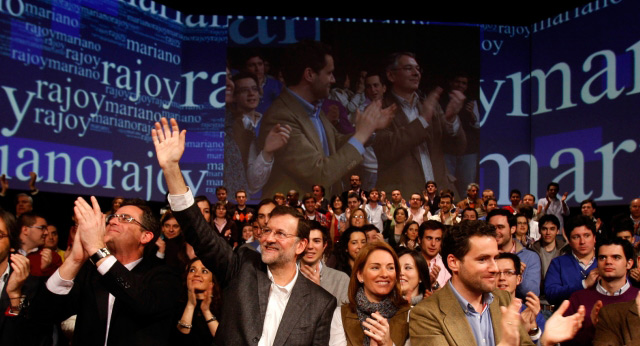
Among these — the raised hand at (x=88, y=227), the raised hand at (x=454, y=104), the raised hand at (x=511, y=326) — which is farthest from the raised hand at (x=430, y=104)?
the raised hand at (x=88, y=227)

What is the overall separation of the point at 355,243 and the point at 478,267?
8.97ft

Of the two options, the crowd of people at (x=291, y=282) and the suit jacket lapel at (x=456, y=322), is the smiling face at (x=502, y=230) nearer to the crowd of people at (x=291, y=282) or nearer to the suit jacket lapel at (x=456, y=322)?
the crowd of people at (x=291, y=282)

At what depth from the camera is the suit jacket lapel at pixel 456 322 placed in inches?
124

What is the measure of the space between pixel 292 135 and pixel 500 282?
9.73 m

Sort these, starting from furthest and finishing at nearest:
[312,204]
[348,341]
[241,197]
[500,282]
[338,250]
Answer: [241,197] < [312,204] < [338,250] < [500,282] < [348,341]

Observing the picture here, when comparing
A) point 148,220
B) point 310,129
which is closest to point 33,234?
point 148,220

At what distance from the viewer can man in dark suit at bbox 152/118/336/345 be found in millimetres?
3105

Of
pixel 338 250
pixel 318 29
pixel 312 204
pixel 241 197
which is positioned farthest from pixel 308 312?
pixel 318 29

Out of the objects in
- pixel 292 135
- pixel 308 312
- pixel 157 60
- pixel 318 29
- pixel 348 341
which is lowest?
pixel 348 341

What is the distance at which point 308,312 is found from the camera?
317 cm

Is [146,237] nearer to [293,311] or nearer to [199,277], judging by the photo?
[199,277]

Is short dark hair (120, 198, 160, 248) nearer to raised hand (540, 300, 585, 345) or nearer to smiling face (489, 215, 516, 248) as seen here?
raised hand (540, 300, 585, 345)

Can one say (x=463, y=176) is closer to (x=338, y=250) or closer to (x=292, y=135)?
(x=292, y=135)

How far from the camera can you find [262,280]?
322cm
